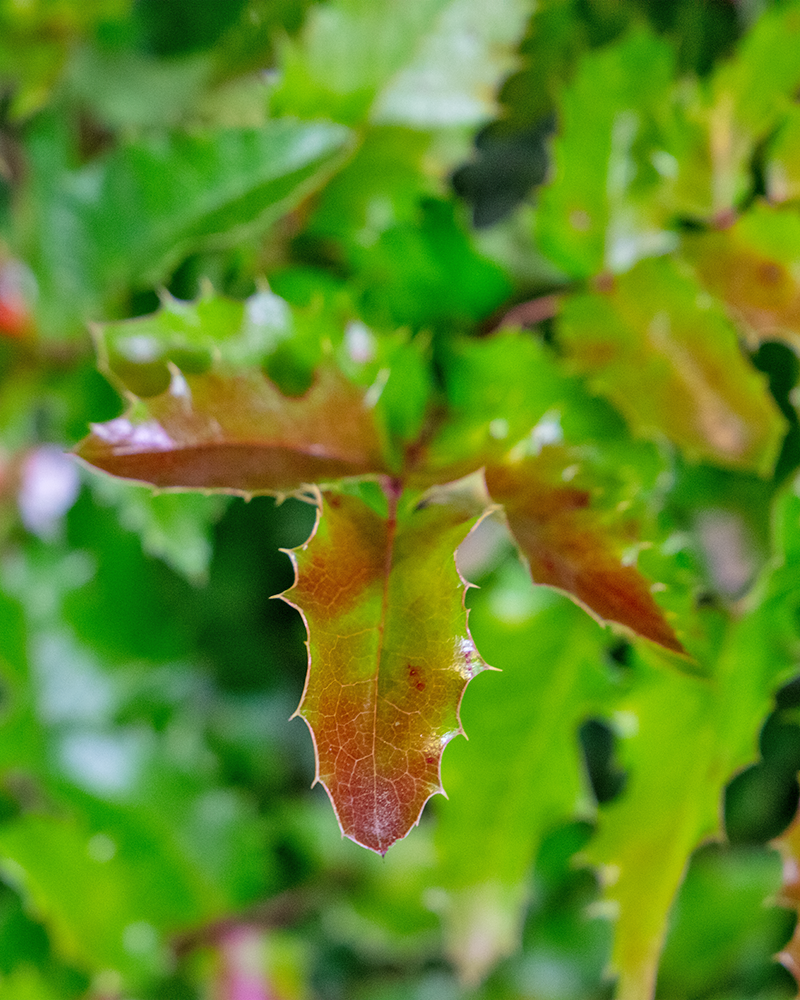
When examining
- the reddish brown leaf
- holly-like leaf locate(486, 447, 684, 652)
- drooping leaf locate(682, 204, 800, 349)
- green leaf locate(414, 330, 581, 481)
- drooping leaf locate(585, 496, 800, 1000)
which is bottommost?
drooping leaf locate(585, 496, 800, 1000)

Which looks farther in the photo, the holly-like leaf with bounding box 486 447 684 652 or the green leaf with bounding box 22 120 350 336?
the green leaf with bounding box 22 120 350 336

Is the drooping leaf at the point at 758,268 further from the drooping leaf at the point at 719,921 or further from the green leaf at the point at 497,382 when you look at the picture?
the drooping leaf at the point at 719,921

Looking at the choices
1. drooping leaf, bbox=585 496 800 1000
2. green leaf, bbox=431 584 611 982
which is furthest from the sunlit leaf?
green leaf, bbox=431 584 611 982

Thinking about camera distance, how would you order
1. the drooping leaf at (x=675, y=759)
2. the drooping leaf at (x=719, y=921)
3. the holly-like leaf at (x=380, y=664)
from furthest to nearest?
the drooping leaf at (x=719, y=921) < the drooping leaf at (x=675, y=759) < the holly-like leaf at (x=380, y=664)

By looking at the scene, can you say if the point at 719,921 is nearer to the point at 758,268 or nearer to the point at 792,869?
the point at 792,869

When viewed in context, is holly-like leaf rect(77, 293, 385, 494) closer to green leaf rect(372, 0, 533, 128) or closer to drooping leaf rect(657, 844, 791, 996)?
green leaf rect(372, 0, 533, 128)

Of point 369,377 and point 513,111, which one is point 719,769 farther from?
point 513,111

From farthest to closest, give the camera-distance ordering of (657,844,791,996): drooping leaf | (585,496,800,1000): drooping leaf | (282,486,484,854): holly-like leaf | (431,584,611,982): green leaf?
(657,844,791,996): drooping leaf → (431,584,611,982): green leaf → (585,496,800,1000): drooping leaf → (282,486,484,854): holly-like leaf

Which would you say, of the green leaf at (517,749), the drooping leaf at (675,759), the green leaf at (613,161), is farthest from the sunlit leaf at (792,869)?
the green leaf at (613,161)
